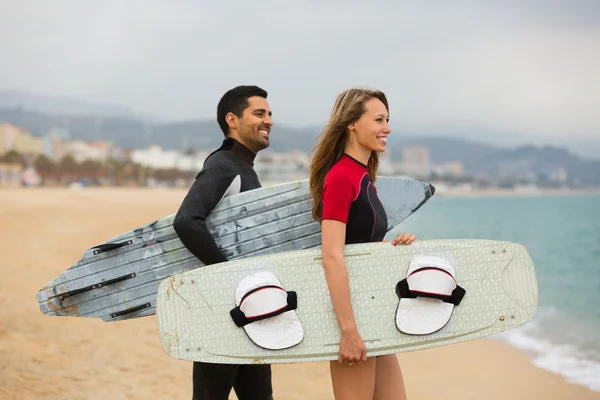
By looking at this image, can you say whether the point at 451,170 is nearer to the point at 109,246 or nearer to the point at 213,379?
the point at 109,246

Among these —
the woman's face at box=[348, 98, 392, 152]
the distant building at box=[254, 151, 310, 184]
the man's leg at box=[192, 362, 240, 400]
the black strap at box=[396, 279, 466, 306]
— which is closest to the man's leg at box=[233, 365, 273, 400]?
the man's leg at box=[192, 362, 240, 400]

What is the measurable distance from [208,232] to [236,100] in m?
0.65

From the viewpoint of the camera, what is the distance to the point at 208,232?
270cm

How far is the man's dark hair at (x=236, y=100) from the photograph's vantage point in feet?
9.80

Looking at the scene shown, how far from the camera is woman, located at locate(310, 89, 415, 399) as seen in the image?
2242 mm

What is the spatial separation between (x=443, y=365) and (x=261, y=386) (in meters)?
4.77

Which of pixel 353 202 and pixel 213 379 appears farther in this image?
pixel 213 379

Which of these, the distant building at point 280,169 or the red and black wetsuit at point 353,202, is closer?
the red and black wetsuit at point 353,202

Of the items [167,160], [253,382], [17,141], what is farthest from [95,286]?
[17,141]

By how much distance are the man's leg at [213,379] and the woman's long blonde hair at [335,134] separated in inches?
31.2

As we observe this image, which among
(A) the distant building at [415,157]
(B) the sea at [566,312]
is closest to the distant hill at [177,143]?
(A) the distant building at [415,157]

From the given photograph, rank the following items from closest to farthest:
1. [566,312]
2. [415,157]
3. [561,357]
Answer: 1. [561,357]
2. [566,312]
3. [415,157]

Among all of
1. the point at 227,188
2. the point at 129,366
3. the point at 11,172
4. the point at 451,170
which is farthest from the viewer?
the point at 451,170

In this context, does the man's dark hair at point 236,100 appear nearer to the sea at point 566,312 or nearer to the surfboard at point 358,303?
the surfboard at point 358,303
